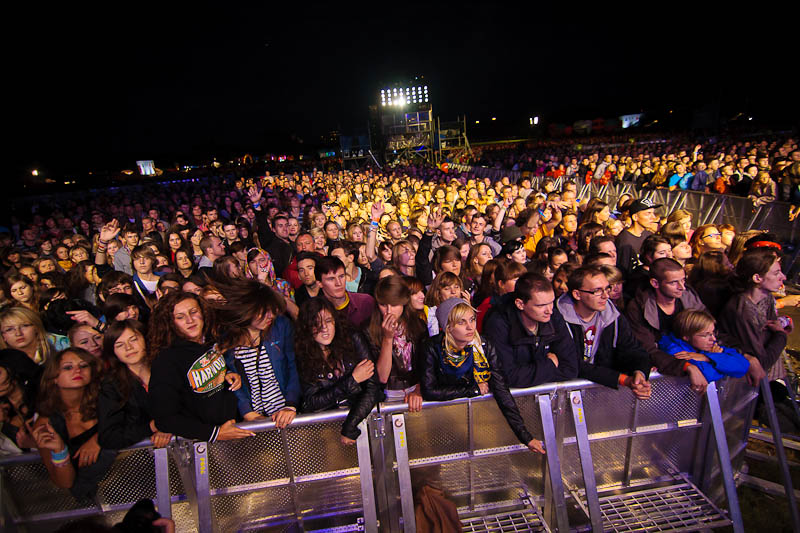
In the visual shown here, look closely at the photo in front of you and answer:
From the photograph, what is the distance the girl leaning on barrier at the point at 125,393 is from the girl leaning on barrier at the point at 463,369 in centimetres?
184

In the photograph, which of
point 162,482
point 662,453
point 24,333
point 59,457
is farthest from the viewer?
point 24,333

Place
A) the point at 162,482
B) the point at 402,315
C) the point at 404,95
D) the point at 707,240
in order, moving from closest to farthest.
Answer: the point at 162,482 → the point at 402,315 → the point at 707,240 → the point at 404,95

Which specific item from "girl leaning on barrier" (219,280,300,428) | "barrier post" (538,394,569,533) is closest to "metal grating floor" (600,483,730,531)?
"barrier post" (538,394,569,533)

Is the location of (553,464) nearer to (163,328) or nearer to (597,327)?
(597,327)

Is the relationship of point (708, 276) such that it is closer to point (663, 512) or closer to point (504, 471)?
point (663, 512)

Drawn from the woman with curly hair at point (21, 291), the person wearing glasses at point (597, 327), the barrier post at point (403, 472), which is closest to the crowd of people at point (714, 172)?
the person wearing glasses at point (597, 327)

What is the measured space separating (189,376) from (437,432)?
1816mm

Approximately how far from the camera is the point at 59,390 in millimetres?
2469

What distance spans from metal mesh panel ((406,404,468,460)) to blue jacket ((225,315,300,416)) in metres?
0.93

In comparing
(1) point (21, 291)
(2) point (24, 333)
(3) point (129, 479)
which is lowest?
(3) point (129, 479)

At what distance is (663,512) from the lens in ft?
9.27

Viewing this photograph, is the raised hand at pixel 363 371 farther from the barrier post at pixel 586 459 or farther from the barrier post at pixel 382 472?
the barrier post at pixel 586 459

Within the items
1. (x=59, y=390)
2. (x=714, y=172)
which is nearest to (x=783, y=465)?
(x=59, y=390)

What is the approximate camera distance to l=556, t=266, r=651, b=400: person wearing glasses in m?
2.94
